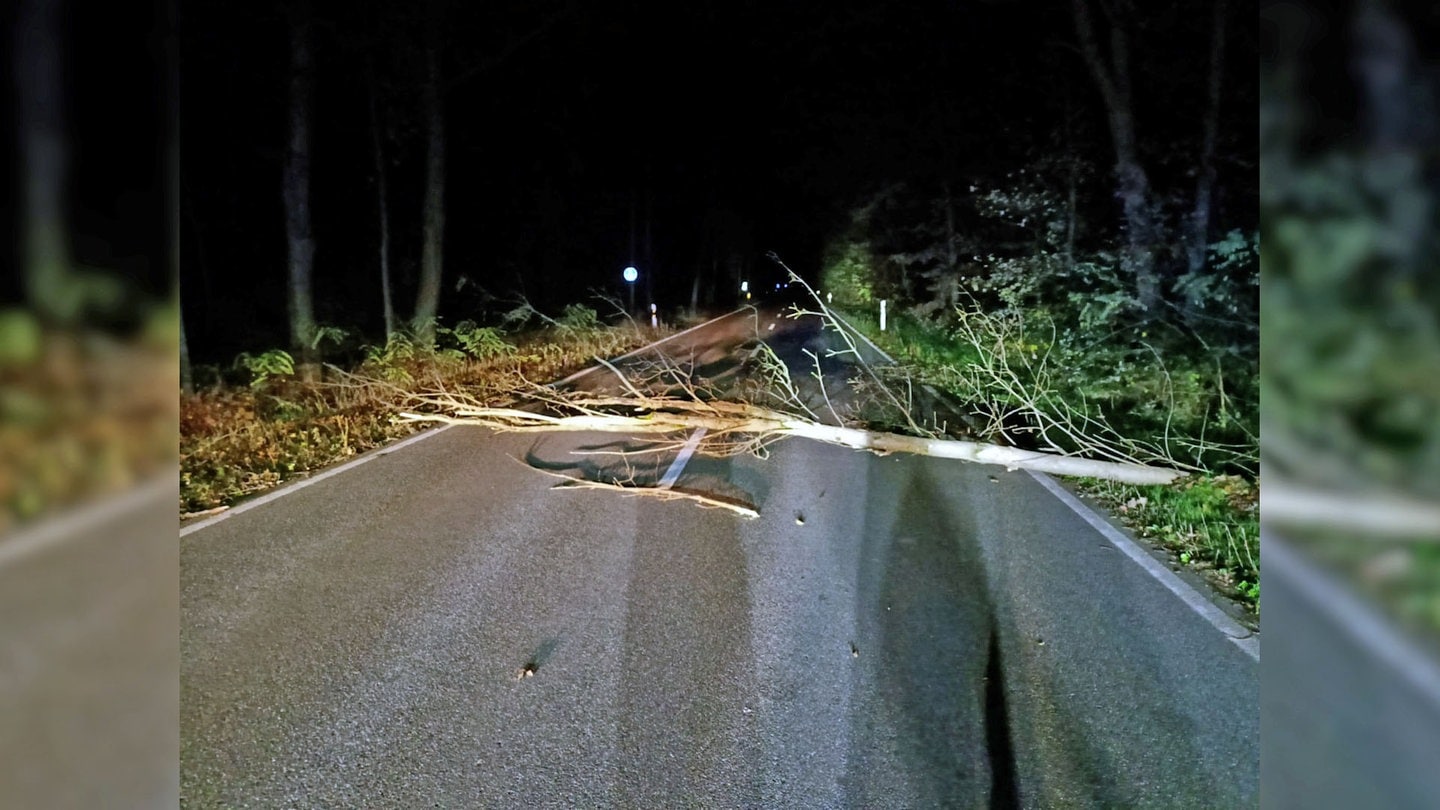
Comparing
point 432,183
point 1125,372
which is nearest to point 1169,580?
point 1125,372

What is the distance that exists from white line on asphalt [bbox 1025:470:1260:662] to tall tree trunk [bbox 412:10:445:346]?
12201mm

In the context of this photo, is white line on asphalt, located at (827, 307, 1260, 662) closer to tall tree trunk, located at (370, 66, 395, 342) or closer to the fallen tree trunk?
the fallen tree trunk

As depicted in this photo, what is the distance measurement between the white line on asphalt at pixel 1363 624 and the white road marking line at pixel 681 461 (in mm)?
5360

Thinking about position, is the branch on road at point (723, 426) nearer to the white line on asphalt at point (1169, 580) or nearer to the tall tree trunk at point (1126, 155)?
the white line on asphalt at point (1169, 580)

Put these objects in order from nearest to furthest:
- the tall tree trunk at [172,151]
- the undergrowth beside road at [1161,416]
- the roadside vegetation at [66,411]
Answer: the roadside vegetation at [66,411] → the tall tree trunk at [172,151] → the undergrowth beside road at [1161,416]

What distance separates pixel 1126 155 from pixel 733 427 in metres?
7.57

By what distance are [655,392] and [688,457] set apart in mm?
1364

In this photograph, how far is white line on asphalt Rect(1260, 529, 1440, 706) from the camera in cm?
159

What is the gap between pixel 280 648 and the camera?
12.9 feet

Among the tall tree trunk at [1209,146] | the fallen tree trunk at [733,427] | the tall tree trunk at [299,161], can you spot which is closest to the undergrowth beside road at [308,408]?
the tall tree trunk at [299,161]

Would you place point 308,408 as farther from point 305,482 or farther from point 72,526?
point 72,526

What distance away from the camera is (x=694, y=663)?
3797mm

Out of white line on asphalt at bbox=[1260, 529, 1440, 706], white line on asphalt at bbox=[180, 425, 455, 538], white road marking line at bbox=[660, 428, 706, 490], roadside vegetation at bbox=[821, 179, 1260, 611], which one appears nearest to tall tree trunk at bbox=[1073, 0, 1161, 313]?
roadside vegetation at bbox=[821, 179, 1260, 611]

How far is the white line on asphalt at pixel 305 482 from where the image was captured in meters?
5.90
